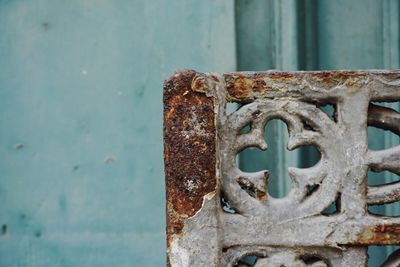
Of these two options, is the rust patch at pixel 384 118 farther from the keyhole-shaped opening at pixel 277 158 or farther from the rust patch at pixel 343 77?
the keyhole-shaped opening at pixel 277 158

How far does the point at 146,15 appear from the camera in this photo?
2.30 m

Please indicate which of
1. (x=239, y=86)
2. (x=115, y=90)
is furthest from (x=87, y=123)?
(x=239, y=86)

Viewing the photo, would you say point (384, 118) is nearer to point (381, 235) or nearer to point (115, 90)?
point (381, 235)

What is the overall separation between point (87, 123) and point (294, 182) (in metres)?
1.18

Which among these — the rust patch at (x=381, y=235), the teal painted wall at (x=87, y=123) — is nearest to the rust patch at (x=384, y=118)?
the rust patch at (x=381, y=235)

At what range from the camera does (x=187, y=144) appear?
1.22 m

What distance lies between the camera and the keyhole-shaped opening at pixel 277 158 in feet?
7.26

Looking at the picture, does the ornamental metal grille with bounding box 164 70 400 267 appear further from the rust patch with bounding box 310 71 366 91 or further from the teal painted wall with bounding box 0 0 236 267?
the teal painted wall with bounding box 0 0 236 267

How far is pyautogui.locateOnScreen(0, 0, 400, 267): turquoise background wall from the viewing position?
2.24 m

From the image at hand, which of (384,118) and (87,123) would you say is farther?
(87,123)

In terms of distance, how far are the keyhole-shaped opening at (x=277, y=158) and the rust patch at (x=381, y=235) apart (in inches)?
36.8

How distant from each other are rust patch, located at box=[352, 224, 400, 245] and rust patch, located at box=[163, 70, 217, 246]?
248mm

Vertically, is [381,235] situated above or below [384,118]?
below

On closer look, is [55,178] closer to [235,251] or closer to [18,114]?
[18,114]
